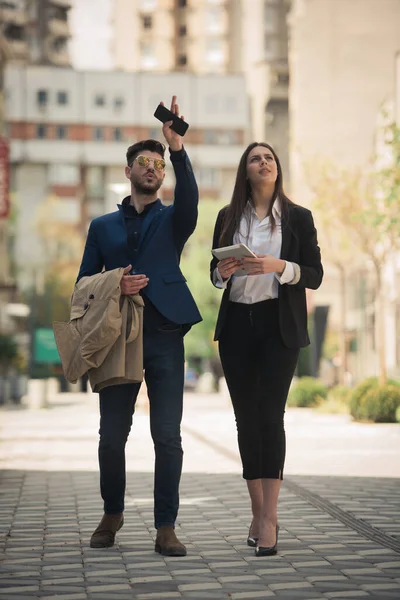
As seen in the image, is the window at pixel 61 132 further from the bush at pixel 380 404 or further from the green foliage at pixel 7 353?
the bush at pixel 380 404

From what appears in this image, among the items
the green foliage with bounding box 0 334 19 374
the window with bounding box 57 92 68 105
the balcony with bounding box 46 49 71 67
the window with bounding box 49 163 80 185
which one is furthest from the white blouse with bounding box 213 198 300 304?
the balcony with bounding box 46 49 71 67

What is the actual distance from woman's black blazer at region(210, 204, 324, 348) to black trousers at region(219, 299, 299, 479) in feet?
0.18

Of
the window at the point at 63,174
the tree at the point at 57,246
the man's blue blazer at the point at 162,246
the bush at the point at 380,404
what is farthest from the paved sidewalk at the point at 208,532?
the window at the point at 63,174

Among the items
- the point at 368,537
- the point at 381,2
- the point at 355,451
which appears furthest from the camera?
the point at 381,2

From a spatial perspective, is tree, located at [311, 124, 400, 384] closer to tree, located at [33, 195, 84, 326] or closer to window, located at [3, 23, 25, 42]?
tree, located at [33, 195, 84, 326]

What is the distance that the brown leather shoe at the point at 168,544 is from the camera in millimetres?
6754

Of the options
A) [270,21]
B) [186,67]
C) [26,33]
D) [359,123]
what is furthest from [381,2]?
[186,67]

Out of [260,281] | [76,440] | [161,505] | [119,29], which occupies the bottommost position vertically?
[76,440]

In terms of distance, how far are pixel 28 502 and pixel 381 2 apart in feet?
224

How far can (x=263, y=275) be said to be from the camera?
707 cm

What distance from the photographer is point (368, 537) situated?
7.47 meters

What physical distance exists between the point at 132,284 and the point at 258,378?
802 mm

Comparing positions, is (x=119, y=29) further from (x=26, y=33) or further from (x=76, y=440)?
(x=76, y=440)

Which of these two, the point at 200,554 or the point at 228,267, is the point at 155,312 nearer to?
the point at 228,267
